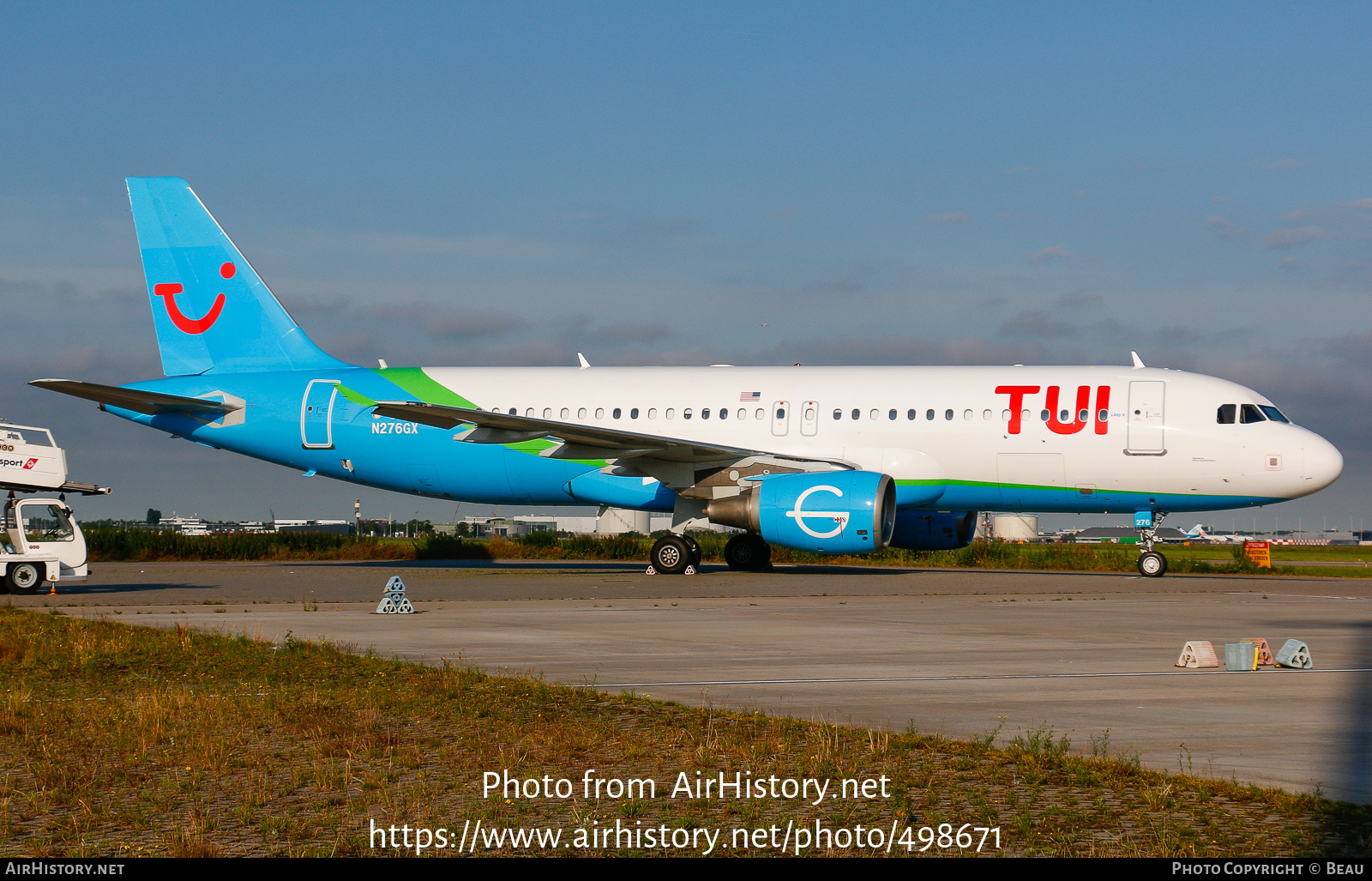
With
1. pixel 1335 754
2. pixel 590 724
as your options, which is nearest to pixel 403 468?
pixel 590 724

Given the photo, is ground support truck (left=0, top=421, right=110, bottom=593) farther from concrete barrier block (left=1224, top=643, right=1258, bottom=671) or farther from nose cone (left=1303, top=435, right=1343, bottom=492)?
nose cone (left=1303, top=435, right=1343, bottom=492)

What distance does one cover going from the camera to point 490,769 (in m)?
6.13

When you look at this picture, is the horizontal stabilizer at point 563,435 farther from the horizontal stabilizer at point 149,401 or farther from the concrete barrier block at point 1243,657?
the concrete barrier block at point 1243,657

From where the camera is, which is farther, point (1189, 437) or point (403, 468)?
point (403, 468)

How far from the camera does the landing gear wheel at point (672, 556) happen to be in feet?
80.6

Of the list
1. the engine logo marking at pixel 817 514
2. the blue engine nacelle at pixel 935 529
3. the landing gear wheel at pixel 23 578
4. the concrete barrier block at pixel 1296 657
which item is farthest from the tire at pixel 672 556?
the concrete barrier block at pixel 1296 657

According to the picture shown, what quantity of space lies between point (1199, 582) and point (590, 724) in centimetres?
1892

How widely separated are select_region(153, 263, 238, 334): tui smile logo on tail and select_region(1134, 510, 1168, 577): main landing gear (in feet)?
66.4

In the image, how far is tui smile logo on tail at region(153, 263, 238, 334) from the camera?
28.5 m

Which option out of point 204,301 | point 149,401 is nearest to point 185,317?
point 204,301

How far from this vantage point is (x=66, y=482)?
19375mm

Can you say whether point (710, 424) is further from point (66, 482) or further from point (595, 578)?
point (66, 482)

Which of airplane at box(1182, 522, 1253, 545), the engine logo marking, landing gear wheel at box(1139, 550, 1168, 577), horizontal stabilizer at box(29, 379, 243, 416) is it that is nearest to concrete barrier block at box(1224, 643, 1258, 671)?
the engine logo marking
